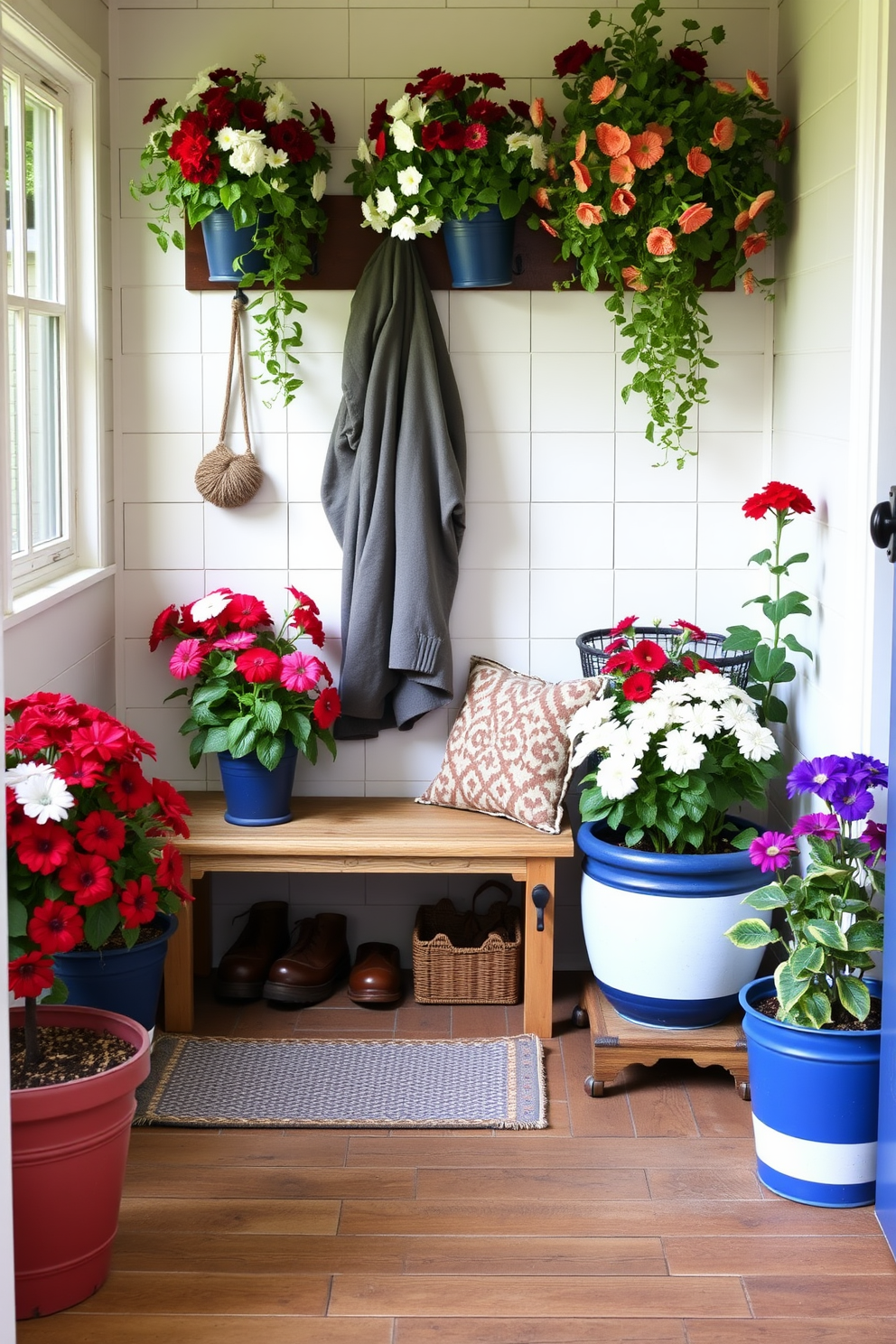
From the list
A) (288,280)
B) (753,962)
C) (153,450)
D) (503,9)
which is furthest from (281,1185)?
(503,9)

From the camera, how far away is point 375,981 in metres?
3.29

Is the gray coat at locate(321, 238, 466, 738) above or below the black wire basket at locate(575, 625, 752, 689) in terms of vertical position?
above

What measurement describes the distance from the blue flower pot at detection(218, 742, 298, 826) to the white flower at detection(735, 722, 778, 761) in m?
1.03

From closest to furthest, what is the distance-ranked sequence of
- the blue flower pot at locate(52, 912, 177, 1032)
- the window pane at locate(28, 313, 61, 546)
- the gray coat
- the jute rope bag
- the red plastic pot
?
the red plastic pot → the blue flower pot at locate(52, 912, 177, 1032) → the window pane at locate(28, 313, 61, 546) → the gray coat → the jute rope bag

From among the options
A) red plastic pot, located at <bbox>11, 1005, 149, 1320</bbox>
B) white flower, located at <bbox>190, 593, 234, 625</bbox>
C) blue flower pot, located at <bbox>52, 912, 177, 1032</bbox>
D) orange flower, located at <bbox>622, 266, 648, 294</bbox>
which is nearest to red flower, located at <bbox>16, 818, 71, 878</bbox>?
red plastic pot, located at <bbox>11, 1005, 149, 1320</bbox>

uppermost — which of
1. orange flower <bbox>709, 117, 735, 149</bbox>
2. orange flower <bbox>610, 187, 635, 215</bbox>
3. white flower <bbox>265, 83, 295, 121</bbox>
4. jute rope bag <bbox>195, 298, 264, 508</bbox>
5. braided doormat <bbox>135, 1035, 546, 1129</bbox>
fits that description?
white flower <bbox>265, 83, 295, 121</bbox>

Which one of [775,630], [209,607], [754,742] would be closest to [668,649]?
[775,630]

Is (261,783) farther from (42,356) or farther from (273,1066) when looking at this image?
(42,356)

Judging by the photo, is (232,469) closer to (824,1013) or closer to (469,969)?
(469,969)

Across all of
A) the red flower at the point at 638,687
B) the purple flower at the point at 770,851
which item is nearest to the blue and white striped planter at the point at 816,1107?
the purple flower at the point at 770,851

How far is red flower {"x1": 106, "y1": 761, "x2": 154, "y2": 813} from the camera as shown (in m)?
2.34

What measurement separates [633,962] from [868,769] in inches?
27.0

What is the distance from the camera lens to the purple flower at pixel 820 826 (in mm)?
2469

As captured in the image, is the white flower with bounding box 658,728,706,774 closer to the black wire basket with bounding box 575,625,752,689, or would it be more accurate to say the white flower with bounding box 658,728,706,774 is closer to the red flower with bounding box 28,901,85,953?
the black wire basket with bounding box 575,625,752,689
